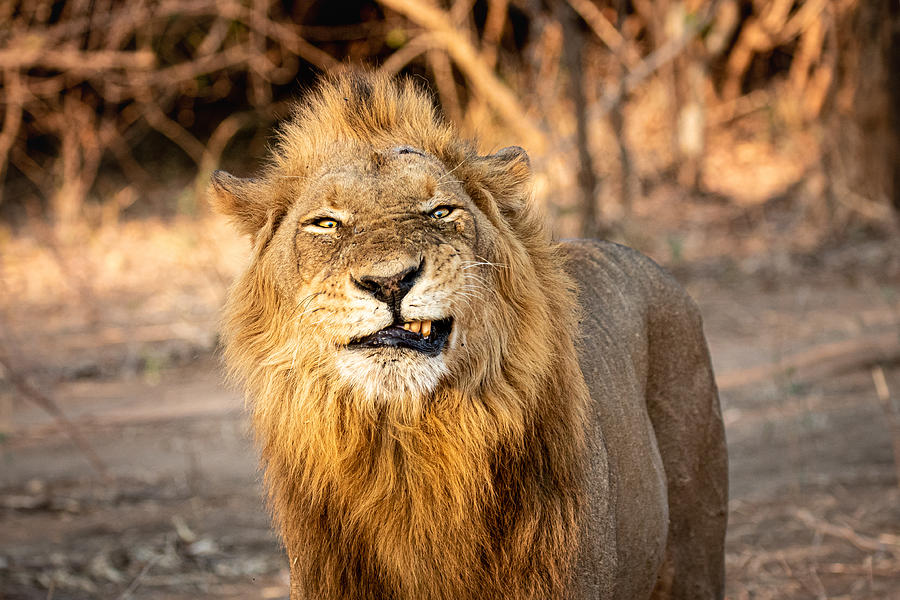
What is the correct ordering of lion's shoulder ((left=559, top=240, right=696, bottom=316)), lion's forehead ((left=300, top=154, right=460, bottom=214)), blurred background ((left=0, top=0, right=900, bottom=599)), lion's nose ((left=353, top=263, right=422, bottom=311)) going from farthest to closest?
blurred background ((left=0, top=0, right=900, bottom=599)), lion's shoulder ((left=559, top=240, right=696, bottom=316)), lion's forehead ((left=300, top=154, right=460, bottom=214)), lion's nose ((left=353, top=263, right=422, bottom=311))

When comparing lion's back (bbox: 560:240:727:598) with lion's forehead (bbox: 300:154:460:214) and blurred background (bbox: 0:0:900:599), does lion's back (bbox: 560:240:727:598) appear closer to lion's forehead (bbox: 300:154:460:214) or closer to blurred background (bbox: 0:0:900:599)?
lion's forehead (bbox: 300:154:460:214)

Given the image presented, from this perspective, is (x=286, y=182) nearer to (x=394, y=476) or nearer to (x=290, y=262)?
(x=290, y=262)

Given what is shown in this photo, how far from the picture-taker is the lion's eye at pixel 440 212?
2.22 meters

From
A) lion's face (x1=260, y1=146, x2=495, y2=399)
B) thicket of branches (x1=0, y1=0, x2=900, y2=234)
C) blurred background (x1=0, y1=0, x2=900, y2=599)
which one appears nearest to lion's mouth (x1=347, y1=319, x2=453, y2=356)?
lion's face (x1=260, y1=146, x2=495, y2=399)

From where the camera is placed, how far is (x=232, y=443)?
5.74 m

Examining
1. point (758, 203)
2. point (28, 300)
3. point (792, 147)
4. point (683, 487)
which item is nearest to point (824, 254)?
point (758, 203)

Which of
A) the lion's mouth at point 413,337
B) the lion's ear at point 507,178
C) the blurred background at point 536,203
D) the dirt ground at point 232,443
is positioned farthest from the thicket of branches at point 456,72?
the lion's mouth at point 413,337

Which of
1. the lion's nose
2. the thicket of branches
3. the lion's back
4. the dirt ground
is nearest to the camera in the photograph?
the lion's nose

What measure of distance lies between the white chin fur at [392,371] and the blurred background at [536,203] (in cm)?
130

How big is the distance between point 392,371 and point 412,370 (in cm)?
4

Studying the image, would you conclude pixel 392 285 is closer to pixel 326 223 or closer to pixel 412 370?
pixel 412 370

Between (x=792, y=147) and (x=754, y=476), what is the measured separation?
27.8 ft

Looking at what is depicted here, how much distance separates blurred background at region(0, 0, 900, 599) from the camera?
432 cm

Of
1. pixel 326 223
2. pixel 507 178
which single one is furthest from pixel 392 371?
pixel 507 178
